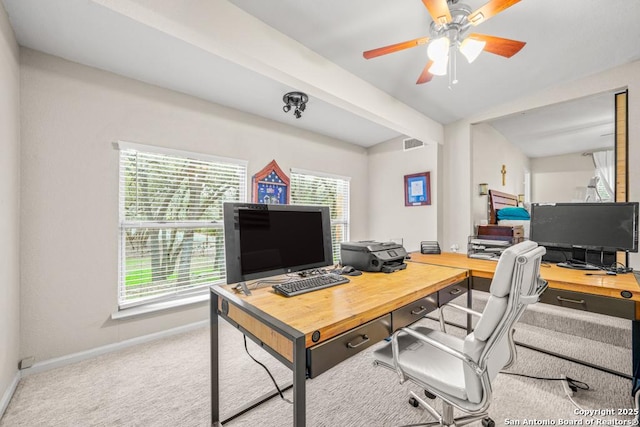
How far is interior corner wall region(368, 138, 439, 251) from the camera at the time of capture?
3.93 m

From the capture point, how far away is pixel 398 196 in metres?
4.36

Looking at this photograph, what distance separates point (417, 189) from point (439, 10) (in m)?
2.67

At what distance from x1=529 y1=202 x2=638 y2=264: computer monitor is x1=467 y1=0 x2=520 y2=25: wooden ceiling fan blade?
161cm

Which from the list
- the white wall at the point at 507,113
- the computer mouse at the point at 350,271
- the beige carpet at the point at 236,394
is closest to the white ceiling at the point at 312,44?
the white wall at the point at 507,113

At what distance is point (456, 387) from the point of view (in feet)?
3.89

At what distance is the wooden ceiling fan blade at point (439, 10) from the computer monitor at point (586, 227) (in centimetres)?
174

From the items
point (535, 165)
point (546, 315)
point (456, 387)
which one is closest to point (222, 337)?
point (456, 387)

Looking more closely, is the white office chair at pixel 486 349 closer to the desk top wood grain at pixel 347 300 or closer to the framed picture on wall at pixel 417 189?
the desk top wood grain at pixel 347 300

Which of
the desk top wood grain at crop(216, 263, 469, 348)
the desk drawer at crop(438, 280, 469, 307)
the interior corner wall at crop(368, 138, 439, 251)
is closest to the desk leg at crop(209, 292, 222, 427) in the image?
the desk top wood grain at crop(216, 263, 469, 348)

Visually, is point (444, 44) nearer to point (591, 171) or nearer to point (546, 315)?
point (546, 315)

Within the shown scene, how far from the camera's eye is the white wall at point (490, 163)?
3834mm

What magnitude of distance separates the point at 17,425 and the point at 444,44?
3530mm

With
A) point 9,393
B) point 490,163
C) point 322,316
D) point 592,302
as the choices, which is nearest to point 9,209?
point 9,393

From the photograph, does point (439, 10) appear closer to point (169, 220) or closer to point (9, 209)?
point (169, 220)
